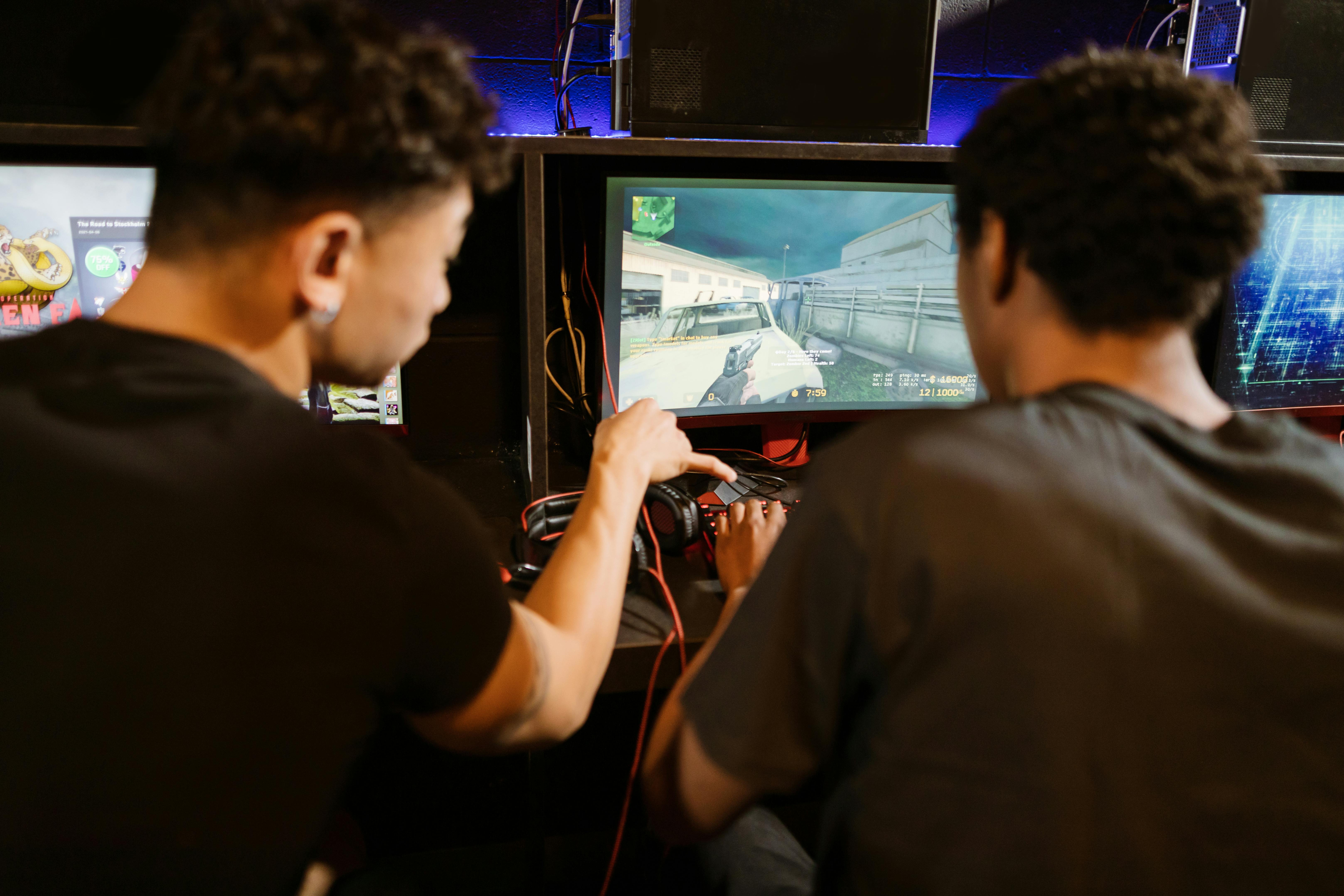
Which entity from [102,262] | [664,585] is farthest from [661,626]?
[102,262]

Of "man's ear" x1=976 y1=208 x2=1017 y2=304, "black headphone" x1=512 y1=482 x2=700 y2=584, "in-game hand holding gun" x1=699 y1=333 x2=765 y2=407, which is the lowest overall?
"black headphone" x1=512 y1=482 x2=700 y2=584

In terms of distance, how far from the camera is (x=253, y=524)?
529 mm

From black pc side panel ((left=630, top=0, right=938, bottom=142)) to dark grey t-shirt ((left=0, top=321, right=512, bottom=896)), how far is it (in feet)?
2.81

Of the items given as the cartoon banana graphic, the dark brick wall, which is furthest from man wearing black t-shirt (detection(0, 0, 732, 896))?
the dark brick wall

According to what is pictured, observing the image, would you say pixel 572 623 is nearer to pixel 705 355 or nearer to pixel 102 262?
pixel 705 355

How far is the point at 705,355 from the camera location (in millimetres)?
1450

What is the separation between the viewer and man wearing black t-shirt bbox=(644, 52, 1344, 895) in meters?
0.51

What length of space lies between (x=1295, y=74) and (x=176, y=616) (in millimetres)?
1801

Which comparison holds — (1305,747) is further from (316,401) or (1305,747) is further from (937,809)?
(316,401)

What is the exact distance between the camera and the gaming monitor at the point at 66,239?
118cm

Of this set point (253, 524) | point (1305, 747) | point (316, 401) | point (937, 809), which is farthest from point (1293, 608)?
point (316, 401)

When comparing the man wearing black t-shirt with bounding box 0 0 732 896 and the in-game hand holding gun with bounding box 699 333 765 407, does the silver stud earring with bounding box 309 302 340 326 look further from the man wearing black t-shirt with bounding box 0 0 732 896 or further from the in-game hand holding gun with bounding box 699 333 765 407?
the in-game hand holding gun with bounding box 699 333 765 407

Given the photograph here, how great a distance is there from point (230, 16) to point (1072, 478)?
2.27 ft

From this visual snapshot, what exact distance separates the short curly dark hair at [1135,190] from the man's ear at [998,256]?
25 millimetres
